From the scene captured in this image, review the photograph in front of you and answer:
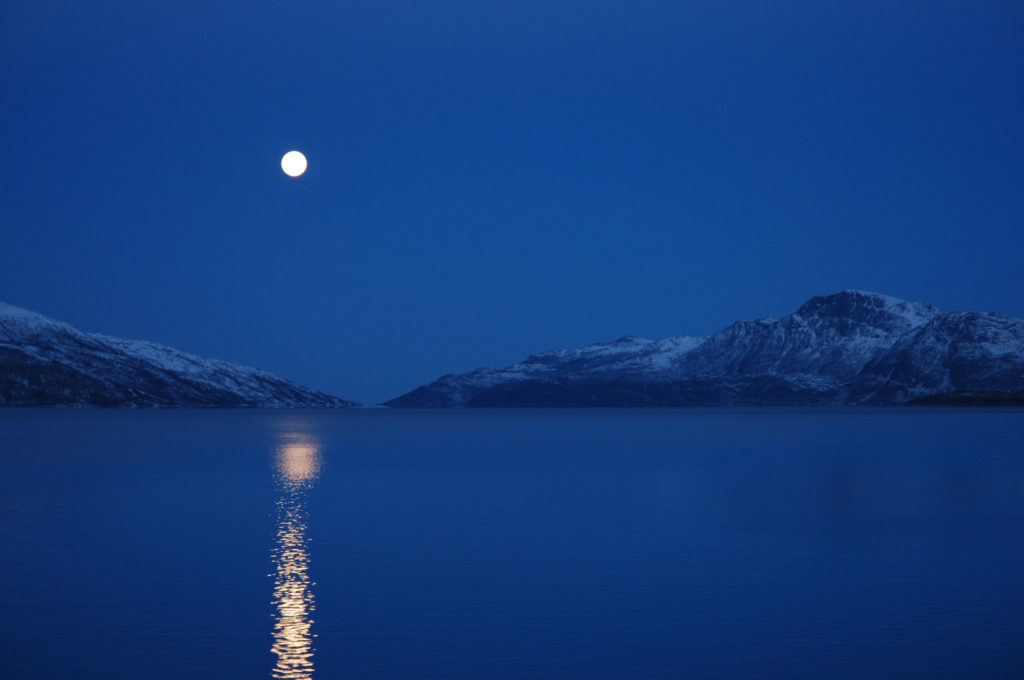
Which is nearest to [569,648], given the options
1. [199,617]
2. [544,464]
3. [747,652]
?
[747,652]

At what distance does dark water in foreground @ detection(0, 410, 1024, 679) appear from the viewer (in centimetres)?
2450

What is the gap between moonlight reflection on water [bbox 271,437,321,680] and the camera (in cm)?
2417

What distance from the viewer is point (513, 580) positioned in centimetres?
3509

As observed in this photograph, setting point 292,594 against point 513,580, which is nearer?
point 292,594

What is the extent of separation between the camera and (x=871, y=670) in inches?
922

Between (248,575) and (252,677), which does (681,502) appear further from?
(252,677)

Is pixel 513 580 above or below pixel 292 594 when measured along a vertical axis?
below

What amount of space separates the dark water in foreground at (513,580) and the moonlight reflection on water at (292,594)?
13cm

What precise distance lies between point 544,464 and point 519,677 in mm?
80474

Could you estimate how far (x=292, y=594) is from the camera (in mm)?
32500

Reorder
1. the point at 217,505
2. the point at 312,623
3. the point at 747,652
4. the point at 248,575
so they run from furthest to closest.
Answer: the point at 217,505 < the point at 248,575 < the point at 312,623 < the point at 747,652

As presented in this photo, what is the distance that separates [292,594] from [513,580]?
25.0ft

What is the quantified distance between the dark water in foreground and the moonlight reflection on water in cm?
13

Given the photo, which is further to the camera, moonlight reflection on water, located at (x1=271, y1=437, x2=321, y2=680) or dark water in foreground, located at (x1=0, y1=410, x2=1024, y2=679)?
dark water in foreground, located at (x1=0, y1=410, x2=1024, y2=679)
